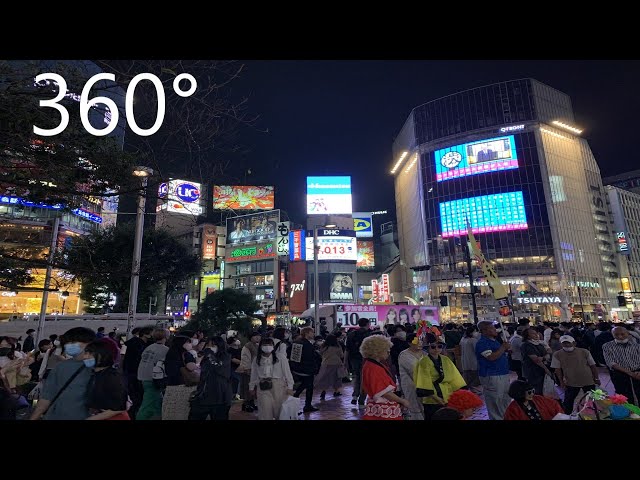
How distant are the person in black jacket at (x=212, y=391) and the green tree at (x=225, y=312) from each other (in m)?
23.9

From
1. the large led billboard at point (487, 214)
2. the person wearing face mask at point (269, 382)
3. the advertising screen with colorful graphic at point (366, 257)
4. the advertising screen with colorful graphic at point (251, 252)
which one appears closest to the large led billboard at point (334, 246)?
the advertising screen with colorful graphic at point (251, 252)

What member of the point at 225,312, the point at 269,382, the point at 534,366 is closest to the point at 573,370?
the point at 534,366

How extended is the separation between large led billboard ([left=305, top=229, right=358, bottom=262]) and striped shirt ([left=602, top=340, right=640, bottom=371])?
57160 millimetres

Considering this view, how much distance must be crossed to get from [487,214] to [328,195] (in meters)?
29.3

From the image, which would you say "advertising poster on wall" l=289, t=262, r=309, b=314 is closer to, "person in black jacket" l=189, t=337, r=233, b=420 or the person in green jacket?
"person in black jacket" l=189, t=337, r=233, b=420

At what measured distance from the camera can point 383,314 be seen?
67.5ft

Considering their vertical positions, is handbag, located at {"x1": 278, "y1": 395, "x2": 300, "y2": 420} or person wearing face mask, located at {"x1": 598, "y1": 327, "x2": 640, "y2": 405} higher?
person wearing face mask, located at {"x1": 598, "y1": 327, "x2": 640, "y2": 405}

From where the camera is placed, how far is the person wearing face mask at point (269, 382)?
21.0 ft

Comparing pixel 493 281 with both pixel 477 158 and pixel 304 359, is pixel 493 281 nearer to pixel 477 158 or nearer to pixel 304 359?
pixel 304 359

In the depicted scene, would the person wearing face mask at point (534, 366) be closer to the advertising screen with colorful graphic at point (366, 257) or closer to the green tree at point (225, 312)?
the green tree at point (225, 312)

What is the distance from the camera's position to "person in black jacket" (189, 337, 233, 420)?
217 inches

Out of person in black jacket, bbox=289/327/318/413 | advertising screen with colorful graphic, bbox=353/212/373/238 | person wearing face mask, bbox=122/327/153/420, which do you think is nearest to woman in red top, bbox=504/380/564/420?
person in black jacket, bbox=289/327/318/413

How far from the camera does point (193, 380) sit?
5977 mm
